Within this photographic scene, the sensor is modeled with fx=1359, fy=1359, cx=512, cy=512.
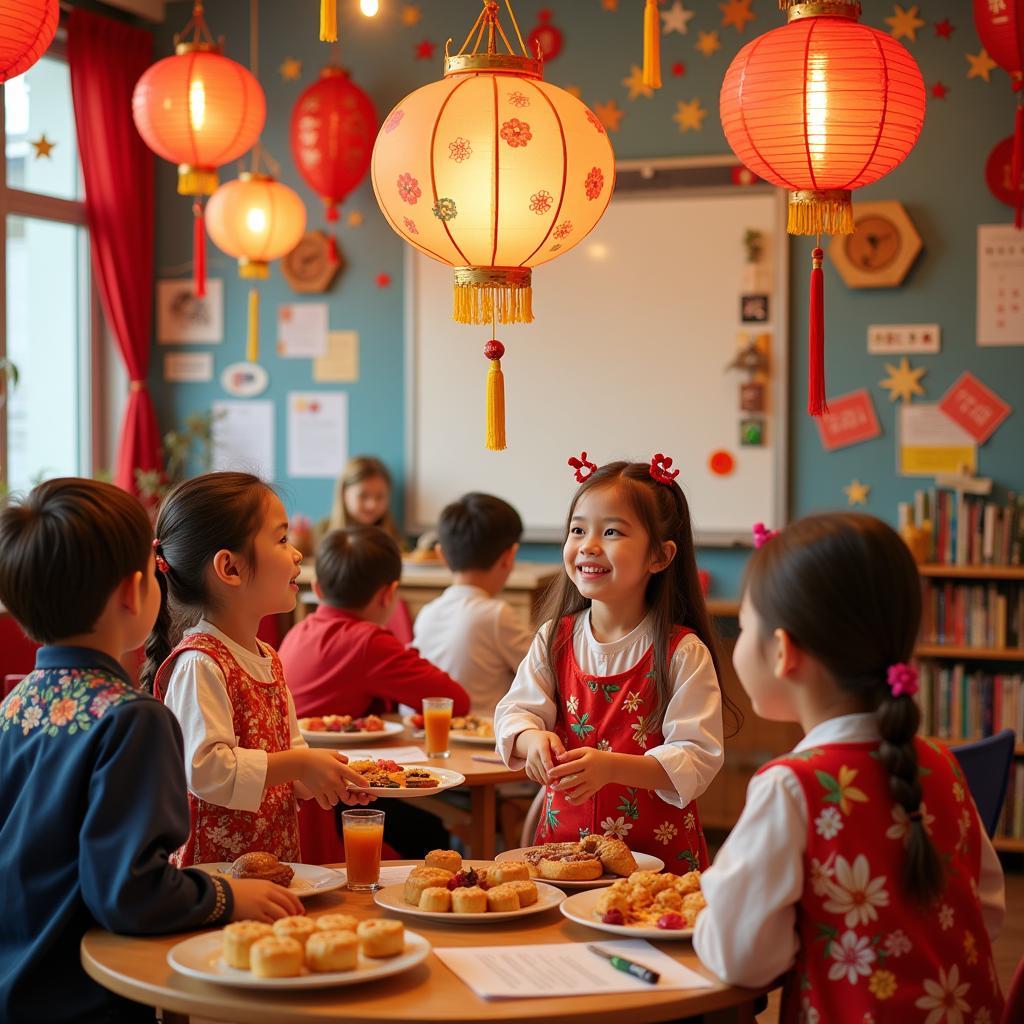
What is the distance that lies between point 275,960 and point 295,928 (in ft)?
0.24

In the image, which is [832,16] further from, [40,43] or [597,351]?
[597,351]

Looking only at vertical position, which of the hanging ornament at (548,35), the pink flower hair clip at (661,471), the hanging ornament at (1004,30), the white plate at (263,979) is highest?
the hanging ornament at (548,35)

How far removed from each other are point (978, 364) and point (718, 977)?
12.4 feet

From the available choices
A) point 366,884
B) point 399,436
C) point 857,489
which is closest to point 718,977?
point 366,884

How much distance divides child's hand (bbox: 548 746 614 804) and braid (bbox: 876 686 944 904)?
1.80 feet

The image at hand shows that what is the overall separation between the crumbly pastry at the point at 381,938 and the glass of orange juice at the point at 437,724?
4.24 ft

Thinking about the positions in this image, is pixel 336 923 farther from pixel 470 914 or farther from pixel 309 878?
pixel 309 878

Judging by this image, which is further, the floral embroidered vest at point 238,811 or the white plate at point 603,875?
the floral embroidered vest at point 238,811

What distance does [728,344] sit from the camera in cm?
509

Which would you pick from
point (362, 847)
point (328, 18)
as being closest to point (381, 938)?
point (362, 847)

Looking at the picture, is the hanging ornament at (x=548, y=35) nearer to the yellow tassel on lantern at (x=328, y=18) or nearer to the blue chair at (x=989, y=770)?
the yellow tassel on lantern at (x=328, y=18)

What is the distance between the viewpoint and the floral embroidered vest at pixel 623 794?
7.14ft

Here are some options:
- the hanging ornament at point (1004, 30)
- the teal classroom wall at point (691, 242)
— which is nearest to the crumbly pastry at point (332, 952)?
the hanging ornament at point (1004, 30)

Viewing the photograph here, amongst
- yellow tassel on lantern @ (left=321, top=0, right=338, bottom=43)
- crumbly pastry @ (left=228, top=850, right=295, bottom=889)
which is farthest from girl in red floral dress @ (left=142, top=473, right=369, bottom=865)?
yellow tassel on lantern @ (left=321, top=0, right=338, bottom=43)
